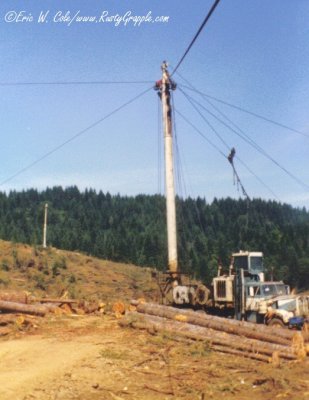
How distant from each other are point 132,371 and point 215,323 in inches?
179

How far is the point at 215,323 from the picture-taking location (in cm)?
1423

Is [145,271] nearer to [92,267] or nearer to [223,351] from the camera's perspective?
[92,267]

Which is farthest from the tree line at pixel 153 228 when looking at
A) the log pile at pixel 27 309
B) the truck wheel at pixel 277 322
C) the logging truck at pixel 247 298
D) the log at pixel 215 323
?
the log at pixel 215 323

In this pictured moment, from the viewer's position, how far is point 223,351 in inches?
492

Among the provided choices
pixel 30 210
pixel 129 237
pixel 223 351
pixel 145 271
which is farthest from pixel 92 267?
pixel 30 210

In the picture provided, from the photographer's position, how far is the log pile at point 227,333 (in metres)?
12.3

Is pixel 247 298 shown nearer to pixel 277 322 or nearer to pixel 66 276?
pixel 277 322

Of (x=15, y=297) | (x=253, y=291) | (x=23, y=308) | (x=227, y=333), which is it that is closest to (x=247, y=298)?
(x=253, y=291)

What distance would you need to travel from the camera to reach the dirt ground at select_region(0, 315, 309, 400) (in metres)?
9.17

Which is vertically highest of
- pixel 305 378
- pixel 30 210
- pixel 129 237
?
pixel 30 210

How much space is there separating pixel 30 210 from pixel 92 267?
103 m

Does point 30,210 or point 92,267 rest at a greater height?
point 30,210

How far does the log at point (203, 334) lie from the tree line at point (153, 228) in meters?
47.5

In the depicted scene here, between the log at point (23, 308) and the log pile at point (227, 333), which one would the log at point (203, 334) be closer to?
the log pile at point (227, 333)
